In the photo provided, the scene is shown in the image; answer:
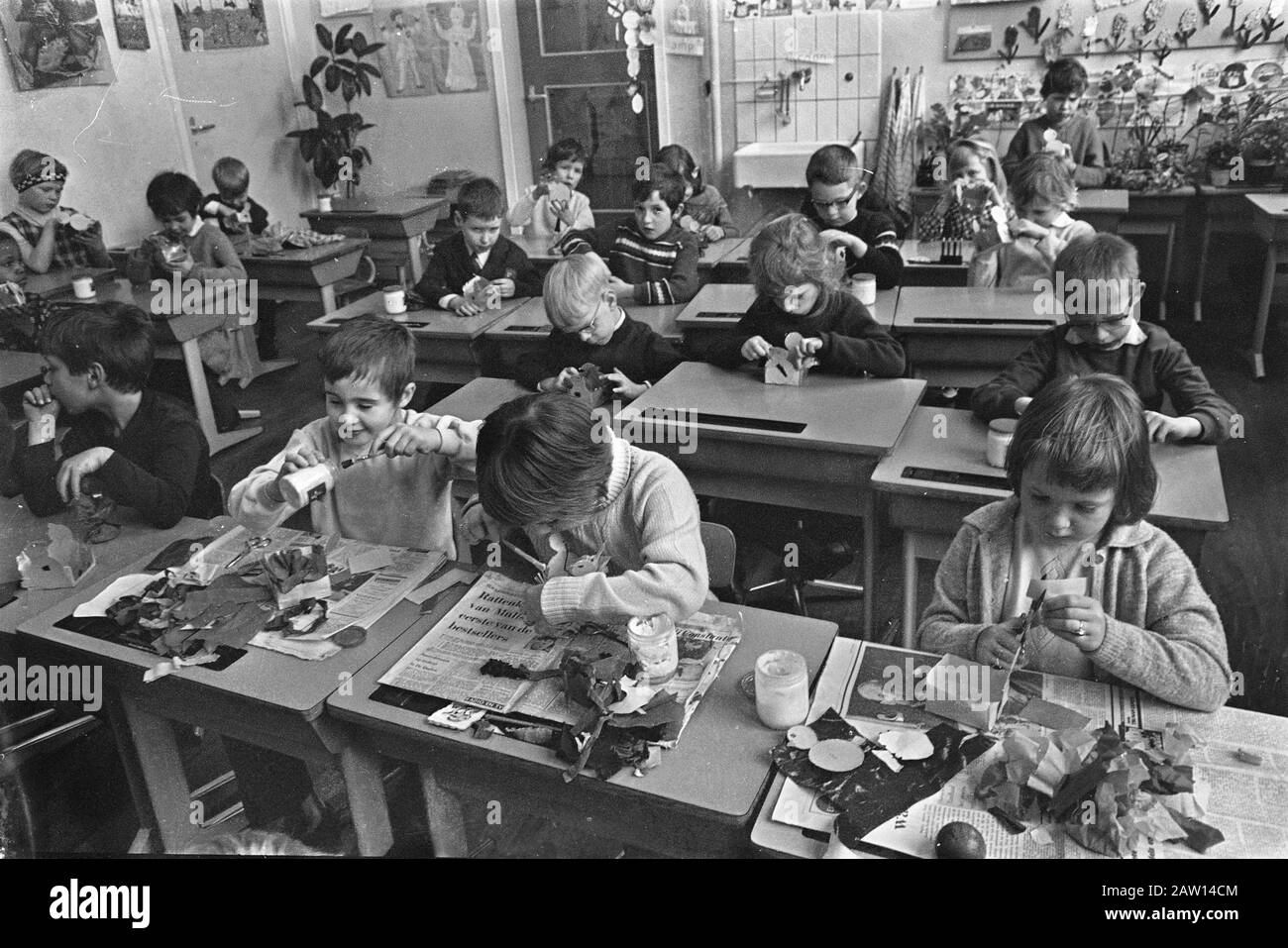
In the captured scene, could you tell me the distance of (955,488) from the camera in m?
1.78

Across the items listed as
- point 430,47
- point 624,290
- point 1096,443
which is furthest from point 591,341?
point 1096,443

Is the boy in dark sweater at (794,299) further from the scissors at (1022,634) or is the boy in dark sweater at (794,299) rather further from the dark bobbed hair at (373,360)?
the scissors at (1022,634)

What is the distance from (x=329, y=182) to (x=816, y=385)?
1397 mm

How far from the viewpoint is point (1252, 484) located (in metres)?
2.50

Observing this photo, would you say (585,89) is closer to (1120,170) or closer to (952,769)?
(952,769)

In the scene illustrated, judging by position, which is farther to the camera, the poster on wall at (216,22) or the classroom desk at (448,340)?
the classroom desk at (448,340)

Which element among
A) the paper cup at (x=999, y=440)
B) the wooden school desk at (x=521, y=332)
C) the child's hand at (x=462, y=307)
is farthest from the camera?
the child's hand at (x=462, y=307)

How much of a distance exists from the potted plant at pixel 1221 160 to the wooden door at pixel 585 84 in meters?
1.97

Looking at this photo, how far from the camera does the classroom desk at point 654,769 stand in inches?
41.3

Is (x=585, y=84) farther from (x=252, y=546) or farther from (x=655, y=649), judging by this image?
(x=655, y=649)

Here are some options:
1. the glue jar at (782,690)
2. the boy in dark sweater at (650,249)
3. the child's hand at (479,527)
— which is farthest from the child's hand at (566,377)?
the glue jar at (782,690)
